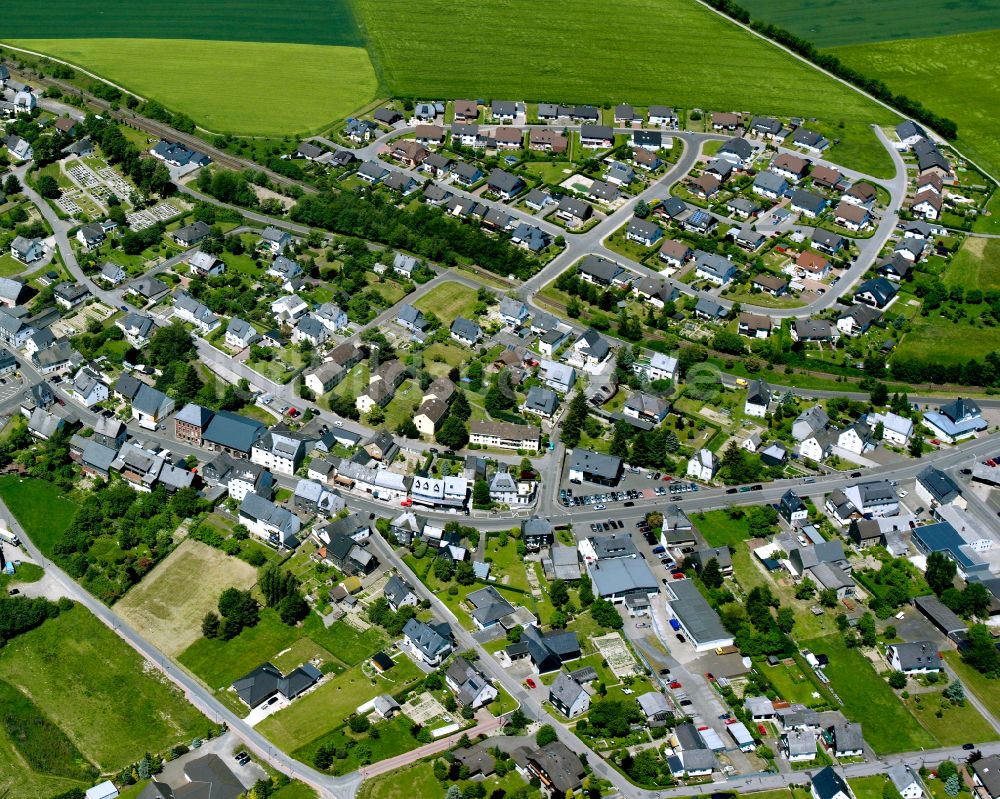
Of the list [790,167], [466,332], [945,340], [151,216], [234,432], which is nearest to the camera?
[234,432]

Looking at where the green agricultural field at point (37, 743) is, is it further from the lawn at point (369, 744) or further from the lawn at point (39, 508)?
the lawn at point (39, 508)

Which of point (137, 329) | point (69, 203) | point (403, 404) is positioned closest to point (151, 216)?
point (69, 203)

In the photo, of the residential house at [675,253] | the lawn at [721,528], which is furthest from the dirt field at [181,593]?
the residential house at [675,253]

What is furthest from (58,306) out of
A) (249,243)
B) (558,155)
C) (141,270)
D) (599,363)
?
(558,155)

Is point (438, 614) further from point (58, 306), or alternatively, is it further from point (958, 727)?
point (58, 306)

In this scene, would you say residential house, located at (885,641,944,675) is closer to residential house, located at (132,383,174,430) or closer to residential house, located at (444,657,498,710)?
residential house, located at (444,657,498,710)

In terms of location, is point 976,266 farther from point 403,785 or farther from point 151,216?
point 151,216
